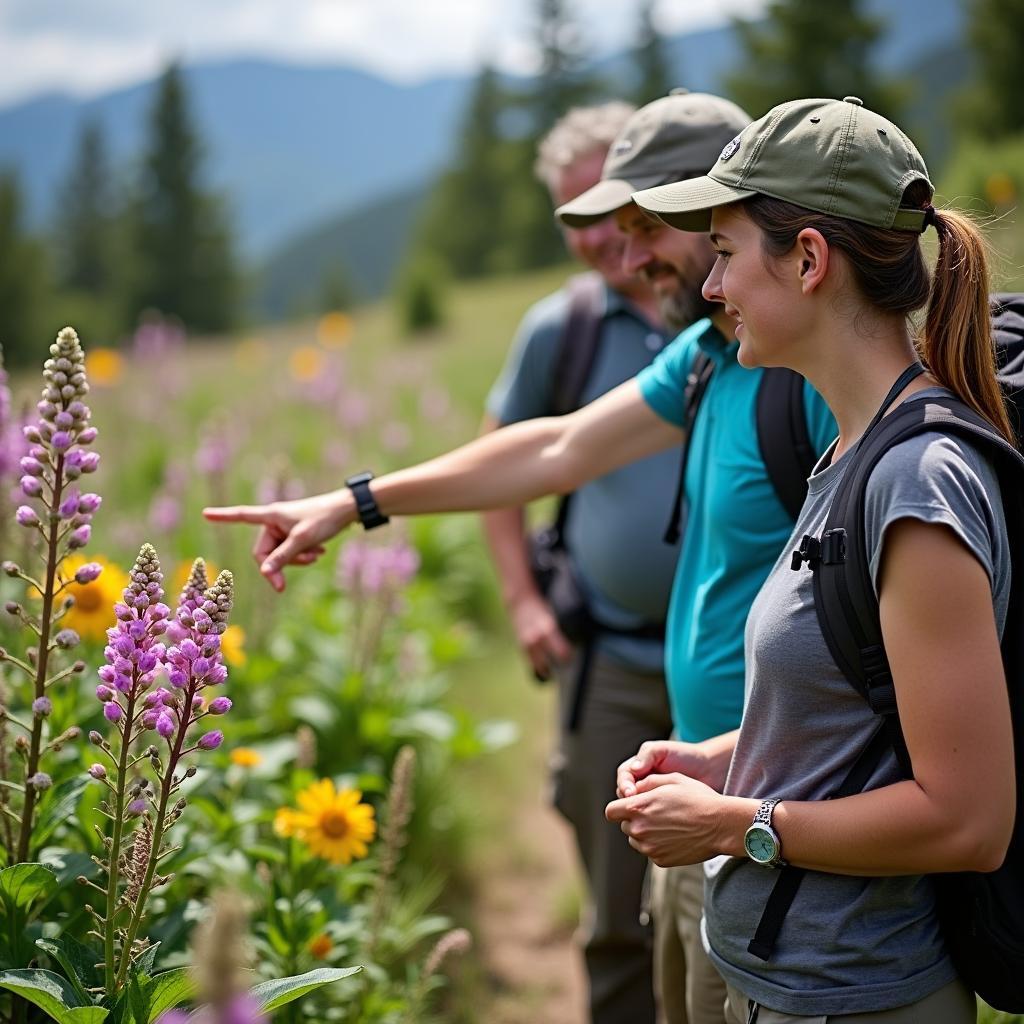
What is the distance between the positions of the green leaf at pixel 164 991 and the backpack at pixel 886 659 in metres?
1.01

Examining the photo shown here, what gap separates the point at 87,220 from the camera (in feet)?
203

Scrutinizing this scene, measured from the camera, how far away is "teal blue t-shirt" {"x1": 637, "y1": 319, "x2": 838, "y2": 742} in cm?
246

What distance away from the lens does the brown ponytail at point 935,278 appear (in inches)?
72.1

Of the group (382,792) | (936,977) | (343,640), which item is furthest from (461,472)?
(343,640)

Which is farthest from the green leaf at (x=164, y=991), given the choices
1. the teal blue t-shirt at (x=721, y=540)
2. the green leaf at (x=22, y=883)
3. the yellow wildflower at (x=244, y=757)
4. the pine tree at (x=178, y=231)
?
the pine tree at (x=178, y=231)

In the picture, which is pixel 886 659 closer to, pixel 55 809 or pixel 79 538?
pixel 79 538

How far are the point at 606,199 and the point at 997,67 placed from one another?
3618 cm

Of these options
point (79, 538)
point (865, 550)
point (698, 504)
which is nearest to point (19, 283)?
point (79, 538)

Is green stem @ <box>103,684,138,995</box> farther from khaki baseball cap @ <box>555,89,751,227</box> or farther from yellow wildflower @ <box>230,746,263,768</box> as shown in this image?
khaki baseball cap @ <box>555,89,751,227</box>

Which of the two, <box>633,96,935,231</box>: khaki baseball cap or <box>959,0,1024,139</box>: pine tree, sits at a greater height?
<box>633,96,935,231</box>: khaki baseball cap

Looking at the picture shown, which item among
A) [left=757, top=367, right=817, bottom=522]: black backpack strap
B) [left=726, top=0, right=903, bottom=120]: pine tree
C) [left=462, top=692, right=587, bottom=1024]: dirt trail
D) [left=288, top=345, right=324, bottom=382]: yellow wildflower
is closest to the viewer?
[left=757, top=367, right=817, bottom=522]: black backpack strap

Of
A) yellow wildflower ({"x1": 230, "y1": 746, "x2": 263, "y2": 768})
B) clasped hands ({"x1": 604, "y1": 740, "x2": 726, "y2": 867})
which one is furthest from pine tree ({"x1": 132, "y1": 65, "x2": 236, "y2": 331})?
clasped hands ({"x1": 604, "y1": 740, "x2": 726, "y2": 867})

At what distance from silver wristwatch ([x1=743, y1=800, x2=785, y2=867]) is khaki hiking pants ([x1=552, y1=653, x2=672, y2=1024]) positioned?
1.81 metres

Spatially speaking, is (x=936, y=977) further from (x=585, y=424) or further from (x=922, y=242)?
(x=585, y=424)
